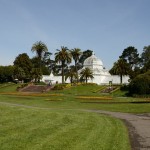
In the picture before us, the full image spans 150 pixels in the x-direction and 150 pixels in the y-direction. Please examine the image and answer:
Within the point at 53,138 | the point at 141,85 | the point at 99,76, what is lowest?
the point at 53,138

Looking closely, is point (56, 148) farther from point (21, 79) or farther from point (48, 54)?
point (48, 54)

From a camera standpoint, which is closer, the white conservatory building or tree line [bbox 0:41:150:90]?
tree line [bbox 0:41:150:90]

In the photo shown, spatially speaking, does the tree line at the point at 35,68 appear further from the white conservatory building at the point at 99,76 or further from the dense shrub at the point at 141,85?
the dense shrub at the point at 141,85

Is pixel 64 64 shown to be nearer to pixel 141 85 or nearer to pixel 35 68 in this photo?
pixel 35 68

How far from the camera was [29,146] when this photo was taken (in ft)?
34.2

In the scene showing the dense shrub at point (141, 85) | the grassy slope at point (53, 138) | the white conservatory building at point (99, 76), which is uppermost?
the white conservatory building at point (99, 76)

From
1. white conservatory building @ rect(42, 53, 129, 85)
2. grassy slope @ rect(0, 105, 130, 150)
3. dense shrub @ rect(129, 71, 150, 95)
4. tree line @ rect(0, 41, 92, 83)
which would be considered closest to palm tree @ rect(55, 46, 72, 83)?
tree line @ rect(0, 41, 92, 83)

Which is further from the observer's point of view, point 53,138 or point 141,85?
point 141,85

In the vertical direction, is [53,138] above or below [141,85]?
below

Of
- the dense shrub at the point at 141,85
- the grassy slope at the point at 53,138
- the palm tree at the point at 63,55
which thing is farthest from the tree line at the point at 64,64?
the grassy slope at the point at 53,138

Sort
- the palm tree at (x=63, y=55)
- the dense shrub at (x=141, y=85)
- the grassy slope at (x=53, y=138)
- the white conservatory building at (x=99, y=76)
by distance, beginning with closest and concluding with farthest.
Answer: the grassy slope at (x=53, y=138) → the dense shrub at (x=141, y=85) → the palm tree at (x=63, y=55) → the white conservatory building at (x=99, y=76)

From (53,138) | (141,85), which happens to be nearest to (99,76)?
(141,85)

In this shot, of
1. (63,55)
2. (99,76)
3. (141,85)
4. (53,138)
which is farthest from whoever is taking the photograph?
(99,76)

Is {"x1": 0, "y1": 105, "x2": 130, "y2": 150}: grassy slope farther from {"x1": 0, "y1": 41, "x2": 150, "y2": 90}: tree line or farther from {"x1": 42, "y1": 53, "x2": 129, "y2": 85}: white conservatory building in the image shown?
{"x1": 42, "y1": 53, "x2": 129, "y2": 85}: white conservatory building
